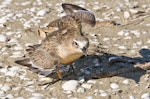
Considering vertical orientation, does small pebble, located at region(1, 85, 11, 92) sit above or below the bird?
below

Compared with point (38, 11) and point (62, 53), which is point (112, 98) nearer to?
point (62, 53)

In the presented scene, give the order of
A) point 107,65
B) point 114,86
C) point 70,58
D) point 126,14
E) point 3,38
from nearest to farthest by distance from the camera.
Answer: point 70,58
point 114,86
point 107,65
point 3,38
point 126,14

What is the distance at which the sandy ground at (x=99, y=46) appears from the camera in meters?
5.96

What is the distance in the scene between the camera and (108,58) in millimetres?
6715

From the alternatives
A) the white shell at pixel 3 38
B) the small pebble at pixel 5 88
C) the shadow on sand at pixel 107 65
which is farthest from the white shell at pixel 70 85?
the white shell at pixel 3 38

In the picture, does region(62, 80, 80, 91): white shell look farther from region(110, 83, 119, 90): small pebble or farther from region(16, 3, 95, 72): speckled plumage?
region(110, 83, 119, 90): small pebble

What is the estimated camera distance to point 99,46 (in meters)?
7.13

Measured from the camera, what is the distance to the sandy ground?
19.6 feet

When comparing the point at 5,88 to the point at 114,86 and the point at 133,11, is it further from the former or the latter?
the point at 133,11

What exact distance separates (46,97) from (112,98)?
2.89 ft

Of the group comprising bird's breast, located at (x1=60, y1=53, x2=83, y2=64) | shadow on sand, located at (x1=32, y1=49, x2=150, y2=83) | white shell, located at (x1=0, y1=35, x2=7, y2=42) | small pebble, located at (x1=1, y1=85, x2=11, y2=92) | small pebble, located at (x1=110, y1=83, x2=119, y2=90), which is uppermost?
bird's breast, located at (x1=60, y1=53, x2=83, y2=64)

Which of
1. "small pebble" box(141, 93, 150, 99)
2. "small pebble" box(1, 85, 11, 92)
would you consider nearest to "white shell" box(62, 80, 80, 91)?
"small pebble" box(1, 85, 11, 92)

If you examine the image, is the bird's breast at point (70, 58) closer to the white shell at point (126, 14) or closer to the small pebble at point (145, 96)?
the small pebble at point (145, 96)

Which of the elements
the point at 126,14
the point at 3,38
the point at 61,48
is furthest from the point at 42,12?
the point at 61,48
